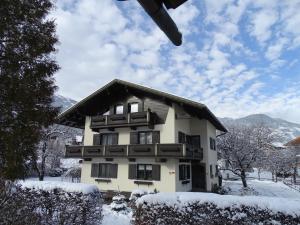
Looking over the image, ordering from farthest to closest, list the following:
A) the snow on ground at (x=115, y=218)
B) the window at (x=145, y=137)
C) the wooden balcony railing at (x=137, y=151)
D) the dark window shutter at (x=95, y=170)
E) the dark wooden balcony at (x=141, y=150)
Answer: the dark window shutter at (x=95, y=170)
the window at (x=145, y=137)
the dark wooden balcony at (x=141, y=150)
the wooden balcony railing at (x=137, y=151)
the snow on ground at (x=115, y=218)

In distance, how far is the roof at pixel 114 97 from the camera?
24.0 metres

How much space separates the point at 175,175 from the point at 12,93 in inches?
652

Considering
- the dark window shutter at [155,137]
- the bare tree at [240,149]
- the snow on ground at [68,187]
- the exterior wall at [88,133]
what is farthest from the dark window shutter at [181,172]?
the snow on ground at [68,187]

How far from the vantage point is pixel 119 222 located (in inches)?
543

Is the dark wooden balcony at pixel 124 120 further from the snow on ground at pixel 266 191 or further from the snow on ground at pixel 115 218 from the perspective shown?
the snow on ground at pixel 266 191

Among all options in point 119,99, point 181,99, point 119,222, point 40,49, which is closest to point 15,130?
point 40,49

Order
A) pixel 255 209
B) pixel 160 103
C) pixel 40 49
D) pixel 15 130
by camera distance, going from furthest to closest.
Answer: pixel 160 103
pixel 40 49
pixel 15 130
pixel 255 209

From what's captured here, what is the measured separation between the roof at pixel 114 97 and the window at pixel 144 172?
22.0ft

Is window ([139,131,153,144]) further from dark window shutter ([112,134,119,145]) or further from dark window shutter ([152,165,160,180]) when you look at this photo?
dark window shutter ([112,134,119,145])

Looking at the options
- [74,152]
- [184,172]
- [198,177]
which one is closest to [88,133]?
[74,152]

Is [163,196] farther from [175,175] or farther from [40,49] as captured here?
[175,175]

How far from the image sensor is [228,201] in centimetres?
897

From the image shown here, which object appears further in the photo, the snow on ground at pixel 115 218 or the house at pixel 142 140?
the house at pixel 142 140

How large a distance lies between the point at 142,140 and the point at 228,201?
55.0 ft
